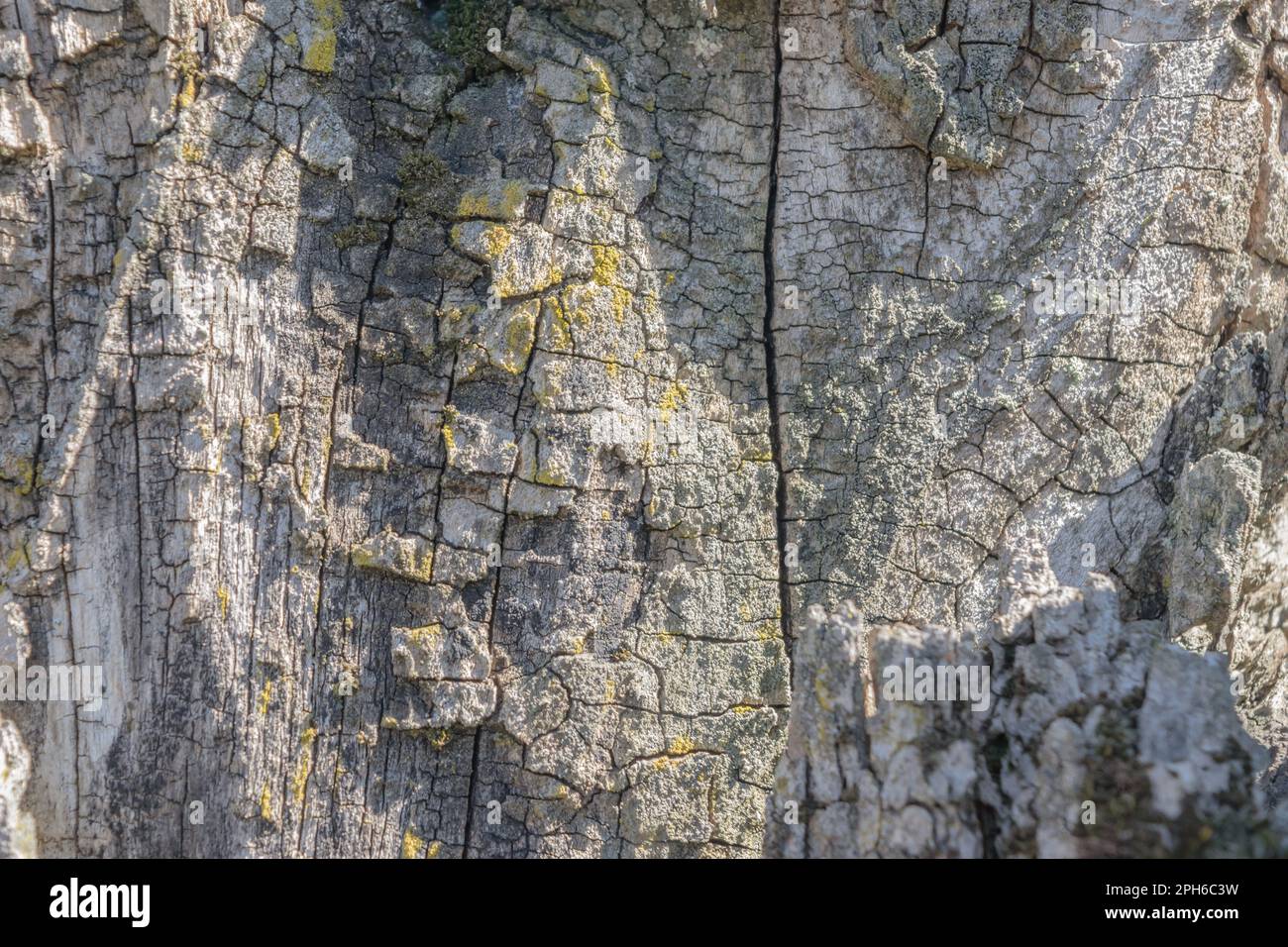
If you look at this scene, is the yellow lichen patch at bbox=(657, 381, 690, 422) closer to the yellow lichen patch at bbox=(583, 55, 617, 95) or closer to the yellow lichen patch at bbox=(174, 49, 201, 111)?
the yellow lichen patch at bbox=(583, 55, 617, 95)

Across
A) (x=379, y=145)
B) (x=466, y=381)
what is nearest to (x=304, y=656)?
(x=466, y=381)

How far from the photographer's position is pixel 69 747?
3498mm

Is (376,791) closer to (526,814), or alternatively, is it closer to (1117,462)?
A: (526,814)

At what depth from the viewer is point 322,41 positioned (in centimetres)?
385

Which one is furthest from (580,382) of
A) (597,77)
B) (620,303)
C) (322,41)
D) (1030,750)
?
(1030,750)

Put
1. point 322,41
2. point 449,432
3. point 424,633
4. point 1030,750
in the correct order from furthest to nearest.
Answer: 1. point 322,41
2. point 449,432
3. point 424,633
4. point 1030,750

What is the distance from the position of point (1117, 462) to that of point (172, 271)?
3.51 meters

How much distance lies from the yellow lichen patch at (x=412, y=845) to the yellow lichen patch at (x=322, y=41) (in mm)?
2790

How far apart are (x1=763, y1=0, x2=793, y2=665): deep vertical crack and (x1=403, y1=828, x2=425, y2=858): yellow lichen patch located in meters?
1.43

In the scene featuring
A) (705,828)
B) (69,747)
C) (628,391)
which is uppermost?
(628,391)

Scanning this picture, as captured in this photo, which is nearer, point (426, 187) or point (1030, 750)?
point (1030, 750)

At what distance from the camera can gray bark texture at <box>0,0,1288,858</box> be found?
3555 millimetres

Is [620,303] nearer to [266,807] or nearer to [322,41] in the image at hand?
[322,41]

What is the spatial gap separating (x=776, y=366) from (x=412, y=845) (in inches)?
85.8
